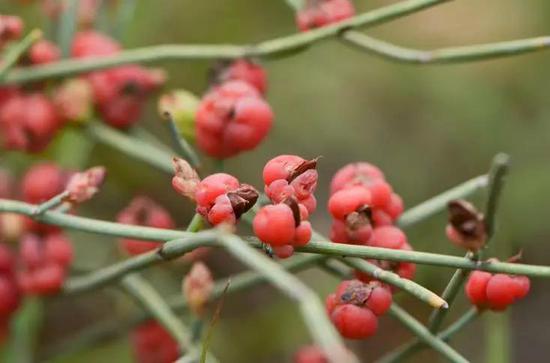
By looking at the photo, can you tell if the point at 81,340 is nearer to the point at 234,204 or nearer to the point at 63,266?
the point at 63,266

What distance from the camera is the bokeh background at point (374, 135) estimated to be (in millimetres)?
1437

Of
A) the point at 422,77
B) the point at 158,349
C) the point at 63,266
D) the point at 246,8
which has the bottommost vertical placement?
the point at 158,349

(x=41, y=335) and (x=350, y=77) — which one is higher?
(x=350, y=77)

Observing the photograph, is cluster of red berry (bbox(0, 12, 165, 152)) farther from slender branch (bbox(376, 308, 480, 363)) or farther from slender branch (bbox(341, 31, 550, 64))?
slender branch (bbox(376, 308, 480, 363))

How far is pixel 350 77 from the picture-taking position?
5.27 ft

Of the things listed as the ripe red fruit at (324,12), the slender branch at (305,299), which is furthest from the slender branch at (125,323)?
the slender branch at (305,299)

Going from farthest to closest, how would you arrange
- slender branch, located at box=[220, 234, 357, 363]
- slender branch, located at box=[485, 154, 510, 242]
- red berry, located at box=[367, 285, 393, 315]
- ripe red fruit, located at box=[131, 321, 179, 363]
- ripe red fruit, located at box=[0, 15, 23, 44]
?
ripe red fruit, located at box=[131, 321, 179, 363] → ripe red fruit, located at box=[0, 15, 23, 44] → red berry, located at box=[367, 285, 393, 315] → slender branch, located at box=[485, 154, 510, 242] → slender branch, located at box=[220, 234, 357, 363]

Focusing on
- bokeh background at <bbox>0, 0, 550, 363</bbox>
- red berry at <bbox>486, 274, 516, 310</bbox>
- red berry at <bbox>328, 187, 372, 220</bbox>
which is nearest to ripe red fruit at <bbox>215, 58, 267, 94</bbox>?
red berry at <bbox>328, 187, 372, 220</bbox>

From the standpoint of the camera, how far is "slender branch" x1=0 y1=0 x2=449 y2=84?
35.8 inches

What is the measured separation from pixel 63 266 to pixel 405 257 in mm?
448

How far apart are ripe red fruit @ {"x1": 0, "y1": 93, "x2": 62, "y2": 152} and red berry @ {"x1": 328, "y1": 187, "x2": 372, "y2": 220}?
41 centimetres

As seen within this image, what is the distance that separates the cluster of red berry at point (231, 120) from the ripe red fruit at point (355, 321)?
0.75 ft

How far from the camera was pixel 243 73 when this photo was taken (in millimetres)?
1007

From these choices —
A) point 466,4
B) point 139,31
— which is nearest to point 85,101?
point 139,31
